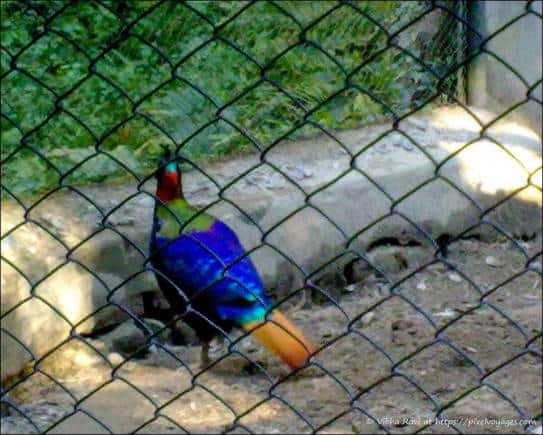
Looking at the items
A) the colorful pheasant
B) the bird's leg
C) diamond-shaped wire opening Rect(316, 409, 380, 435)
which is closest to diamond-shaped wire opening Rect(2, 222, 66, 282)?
the colorful pheasant

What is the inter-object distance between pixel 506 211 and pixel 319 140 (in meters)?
0.92

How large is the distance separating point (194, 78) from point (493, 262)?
2.06 metres

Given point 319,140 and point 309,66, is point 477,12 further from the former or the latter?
point 319,140

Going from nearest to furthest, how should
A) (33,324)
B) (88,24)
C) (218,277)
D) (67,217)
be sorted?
(218,277)
(33,324)
(67,217)
(88,24)

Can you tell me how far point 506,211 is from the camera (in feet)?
16.0

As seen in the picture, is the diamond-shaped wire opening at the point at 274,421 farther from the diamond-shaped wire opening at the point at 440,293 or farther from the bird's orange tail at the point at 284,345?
the diamond-shaped wire opening at the point at 440,293

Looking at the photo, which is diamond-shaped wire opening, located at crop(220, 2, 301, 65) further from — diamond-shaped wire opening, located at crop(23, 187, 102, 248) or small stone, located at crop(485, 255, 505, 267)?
small stone, located at crop(485, 255, 505, 267)

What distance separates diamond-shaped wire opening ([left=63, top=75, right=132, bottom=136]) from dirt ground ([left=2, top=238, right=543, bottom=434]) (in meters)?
0.98

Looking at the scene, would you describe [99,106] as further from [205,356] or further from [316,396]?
[316,396]

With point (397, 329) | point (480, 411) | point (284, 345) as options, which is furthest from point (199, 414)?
point (480, 411)

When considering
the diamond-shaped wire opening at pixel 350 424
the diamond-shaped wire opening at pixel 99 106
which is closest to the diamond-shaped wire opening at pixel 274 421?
the diamond-shaped wire opening at pixel 350 424

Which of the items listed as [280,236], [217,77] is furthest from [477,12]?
[280,236]

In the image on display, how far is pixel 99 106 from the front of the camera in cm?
473

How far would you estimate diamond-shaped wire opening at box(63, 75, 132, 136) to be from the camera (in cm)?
457
